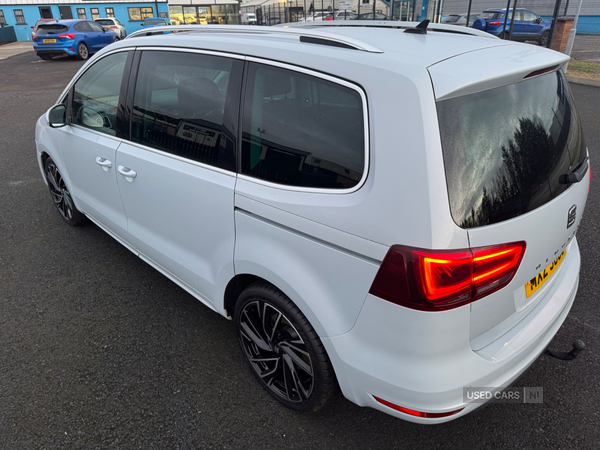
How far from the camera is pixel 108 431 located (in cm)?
210

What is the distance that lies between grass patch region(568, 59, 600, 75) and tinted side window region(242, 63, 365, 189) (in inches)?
534

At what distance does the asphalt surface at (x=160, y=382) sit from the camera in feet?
6.76

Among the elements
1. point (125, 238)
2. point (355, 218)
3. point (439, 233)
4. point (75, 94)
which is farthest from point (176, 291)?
point (439, 233)

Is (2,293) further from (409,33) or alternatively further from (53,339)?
(409,33)

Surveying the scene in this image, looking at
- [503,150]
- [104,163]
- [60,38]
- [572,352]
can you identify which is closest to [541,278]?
[572,352]

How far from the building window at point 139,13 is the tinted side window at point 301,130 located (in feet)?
164

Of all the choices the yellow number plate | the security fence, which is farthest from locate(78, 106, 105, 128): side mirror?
the security fence

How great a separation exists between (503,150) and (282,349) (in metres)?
1.35

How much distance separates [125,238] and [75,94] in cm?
130

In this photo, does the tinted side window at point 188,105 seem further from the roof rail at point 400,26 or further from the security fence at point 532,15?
the security fence at point 532,15

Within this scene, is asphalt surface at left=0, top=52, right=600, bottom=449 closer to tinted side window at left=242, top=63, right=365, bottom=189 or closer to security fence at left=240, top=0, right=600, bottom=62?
tinted side window at left=242, top=63, right=365, bottom=189

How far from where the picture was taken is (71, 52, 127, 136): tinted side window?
115 inches

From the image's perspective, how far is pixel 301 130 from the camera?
1837 mm

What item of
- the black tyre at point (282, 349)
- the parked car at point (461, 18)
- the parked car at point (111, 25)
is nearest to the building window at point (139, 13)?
the parked car at point (111, 25)
